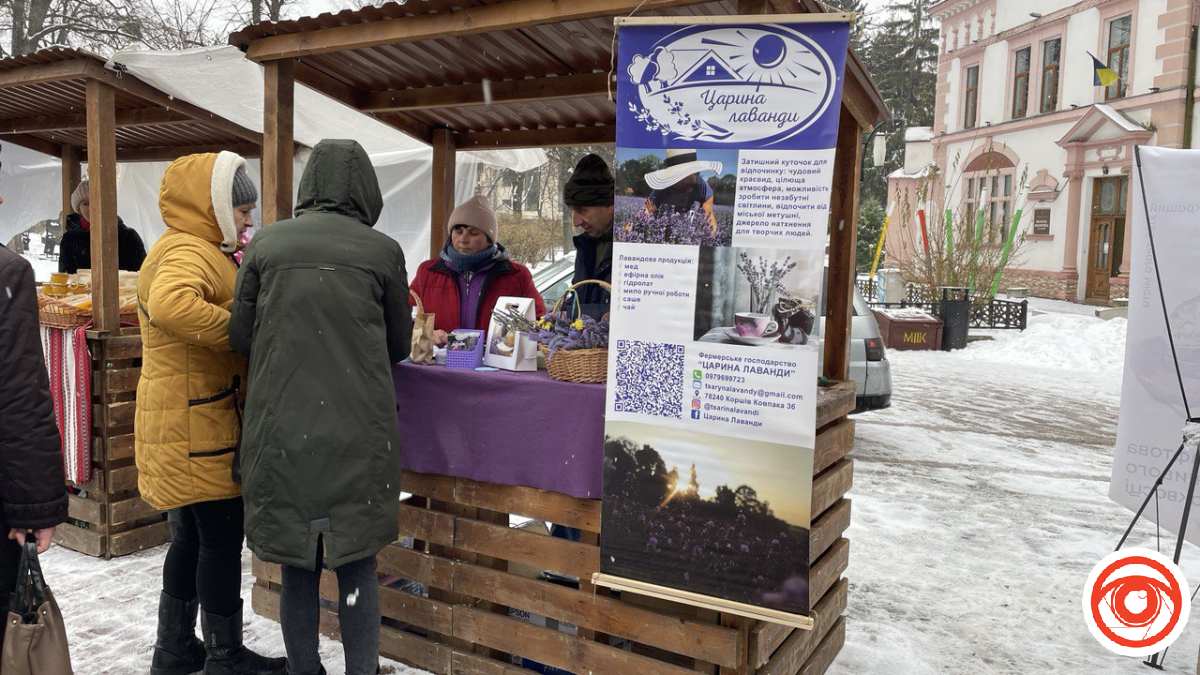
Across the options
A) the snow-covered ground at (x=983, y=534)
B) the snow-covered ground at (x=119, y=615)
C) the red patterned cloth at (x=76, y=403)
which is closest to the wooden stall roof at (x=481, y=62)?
the red patterned cloth at (x=76, y=403)

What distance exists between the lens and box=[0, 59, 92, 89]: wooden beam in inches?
175

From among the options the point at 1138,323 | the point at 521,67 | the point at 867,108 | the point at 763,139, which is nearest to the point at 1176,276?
the point at 1138,323

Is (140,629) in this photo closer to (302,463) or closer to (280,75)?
(302,463)

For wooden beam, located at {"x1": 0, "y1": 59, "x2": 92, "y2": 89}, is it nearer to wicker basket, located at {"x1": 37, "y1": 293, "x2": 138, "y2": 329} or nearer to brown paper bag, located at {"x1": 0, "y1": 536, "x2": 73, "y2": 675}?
wicker basket, located at {"x1": 37, "y1": 293, "x2": 138, "y2": 329}

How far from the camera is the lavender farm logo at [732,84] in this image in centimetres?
242

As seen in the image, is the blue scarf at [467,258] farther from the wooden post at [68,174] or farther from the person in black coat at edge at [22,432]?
the wooden post at [68,174]

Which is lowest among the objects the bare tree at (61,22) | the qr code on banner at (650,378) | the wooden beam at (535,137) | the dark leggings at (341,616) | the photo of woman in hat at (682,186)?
the dark leggings at (341,616)

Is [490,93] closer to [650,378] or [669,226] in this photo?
[669,226]

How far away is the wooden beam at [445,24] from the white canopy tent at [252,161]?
121cm

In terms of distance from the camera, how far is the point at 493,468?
Result: 3.02 meters

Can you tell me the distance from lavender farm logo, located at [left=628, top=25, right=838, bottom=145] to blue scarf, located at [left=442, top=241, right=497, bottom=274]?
55.6 inches

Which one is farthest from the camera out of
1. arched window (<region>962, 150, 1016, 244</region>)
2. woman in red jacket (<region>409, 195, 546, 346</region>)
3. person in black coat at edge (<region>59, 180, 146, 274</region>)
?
arched window (<region>962, 150, 1016, 244</region>)

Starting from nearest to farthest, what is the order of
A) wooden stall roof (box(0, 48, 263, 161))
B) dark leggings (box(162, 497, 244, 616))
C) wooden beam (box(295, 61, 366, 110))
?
dark leggings (box(162, 497, 244, 616))
wooden beam (box(295, 61, 366, 110))
wooden stall roof (box(0, 48, 263, 161))

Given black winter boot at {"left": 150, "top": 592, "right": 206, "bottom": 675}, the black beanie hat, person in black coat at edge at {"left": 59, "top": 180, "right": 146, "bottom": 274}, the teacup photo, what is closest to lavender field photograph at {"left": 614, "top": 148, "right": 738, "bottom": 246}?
the teacup photo
